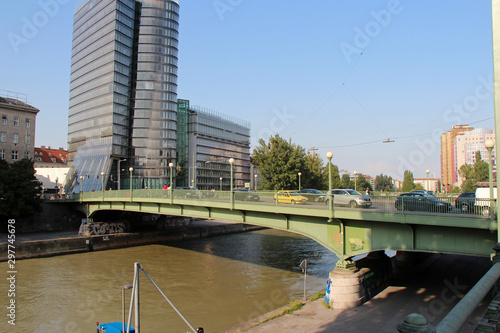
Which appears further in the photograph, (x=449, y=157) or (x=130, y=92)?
(x=449, y=157)

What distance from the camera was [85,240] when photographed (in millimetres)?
35094

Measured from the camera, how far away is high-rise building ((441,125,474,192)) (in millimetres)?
154512

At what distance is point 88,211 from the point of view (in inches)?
1668

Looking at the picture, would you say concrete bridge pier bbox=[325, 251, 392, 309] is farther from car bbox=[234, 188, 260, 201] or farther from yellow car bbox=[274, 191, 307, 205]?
car bbox=[234, 188, 260, 201]

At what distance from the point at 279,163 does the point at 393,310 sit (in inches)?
1446

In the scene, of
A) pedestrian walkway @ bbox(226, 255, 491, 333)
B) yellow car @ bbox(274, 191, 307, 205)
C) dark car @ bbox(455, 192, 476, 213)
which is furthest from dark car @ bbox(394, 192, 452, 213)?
yellow car @ bbox(274, 191, 307, 205)

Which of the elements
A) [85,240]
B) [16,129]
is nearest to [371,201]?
[85,240]

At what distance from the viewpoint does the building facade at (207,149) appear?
102 m

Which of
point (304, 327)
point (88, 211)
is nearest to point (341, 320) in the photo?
point (304, 327)

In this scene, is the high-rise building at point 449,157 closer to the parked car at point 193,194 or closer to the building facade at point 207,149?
the building facade at point 207,149

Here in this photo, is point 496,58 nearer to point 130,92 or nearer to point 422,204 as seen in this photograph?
point 422,204

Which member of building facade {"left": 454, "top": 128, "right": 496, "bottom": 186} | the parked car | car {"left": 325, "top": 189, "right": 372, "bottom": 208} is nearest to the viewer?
car {"left": 325, "top": 189, "right": 372, "bottom": 208}

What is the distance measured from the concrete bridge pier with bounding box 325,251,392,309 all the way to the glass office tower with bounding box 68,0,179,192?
72.7 m

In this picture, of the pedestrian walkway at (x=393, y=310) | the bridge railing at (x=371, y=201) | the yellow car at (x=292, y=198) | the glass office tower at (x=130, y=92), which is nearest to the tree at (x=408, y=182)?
the glass office tower at (x=130, y=92)
